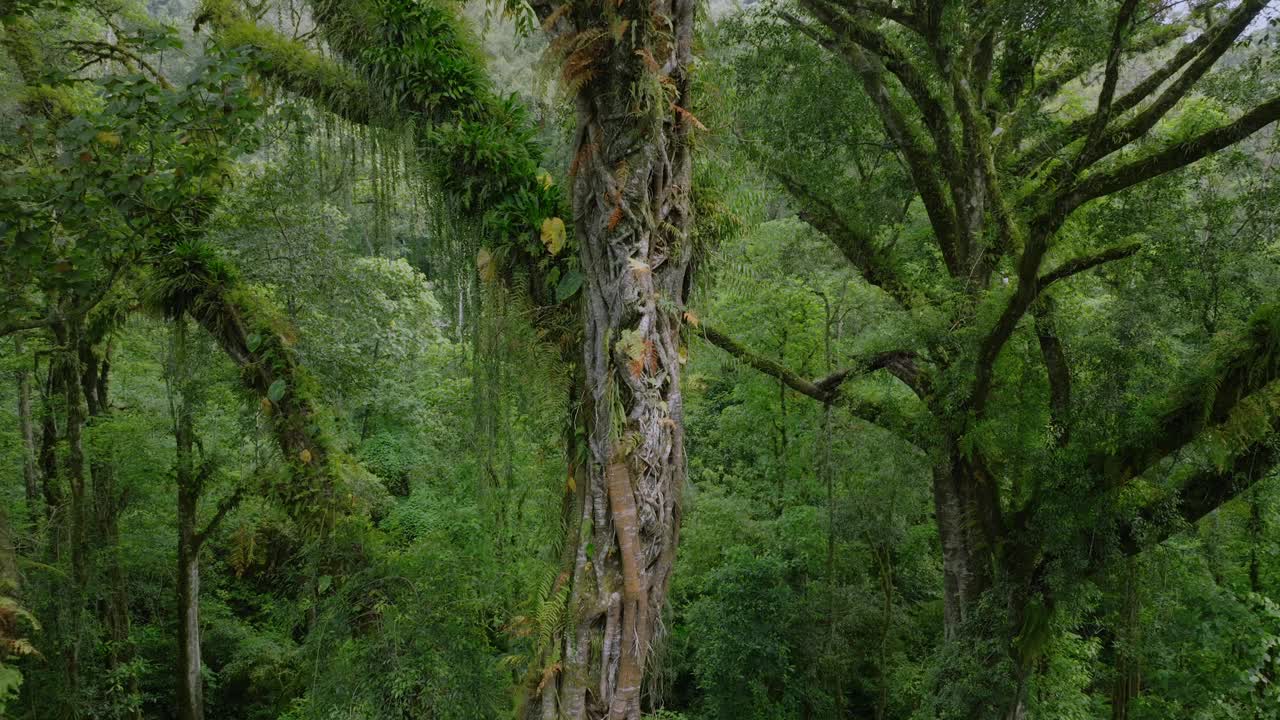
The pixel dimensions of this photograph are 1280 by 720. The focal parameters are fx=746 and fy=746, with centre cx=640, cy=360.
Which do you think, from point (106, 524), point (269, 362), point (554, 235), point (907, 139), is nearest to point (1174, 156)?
point (907, 139)

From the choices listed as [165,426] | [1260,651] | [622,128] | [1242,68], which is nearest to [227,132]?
[622,128]

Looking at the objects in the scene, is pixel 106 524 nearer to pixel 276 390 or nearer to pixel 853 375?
pixel 276 390

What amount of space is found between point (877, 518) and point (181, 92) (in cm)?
1080

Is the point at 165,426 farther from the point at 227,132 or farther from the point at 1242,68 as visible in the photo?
the point at 1242,68

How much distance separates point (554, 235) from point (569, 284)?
0.29 metres

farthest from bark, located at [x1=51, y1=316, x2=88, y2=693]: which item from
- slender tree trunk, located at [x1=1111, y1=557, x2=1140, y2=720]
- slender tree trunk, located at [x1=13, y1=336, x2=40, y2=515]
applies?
slender tree trunk, located at [x1=1111, y1=557, x2=1140, y2=720]

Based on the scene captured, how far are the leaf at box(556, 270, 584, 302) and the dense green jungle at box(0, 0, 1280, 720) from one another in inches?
5.0

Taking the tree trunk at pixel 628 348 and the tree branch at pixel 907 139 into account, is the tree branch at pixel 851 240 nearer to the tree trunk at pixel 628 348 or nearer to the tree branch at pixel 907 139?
the tree branch at pixel 907 139

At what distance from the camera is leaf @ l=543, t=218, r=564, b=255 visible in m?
3.43

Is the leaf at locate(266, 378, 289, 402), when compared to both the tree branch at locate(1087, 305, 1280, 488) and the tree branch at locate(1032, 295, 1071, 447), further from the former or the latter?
the tree branch at locate(1087, 305, 1280, 488)

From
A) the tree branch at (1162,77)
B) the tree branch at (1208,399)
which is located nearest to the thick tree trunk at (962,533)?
the tree branch at (1208,399)

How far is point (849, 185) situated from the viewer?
347 inches

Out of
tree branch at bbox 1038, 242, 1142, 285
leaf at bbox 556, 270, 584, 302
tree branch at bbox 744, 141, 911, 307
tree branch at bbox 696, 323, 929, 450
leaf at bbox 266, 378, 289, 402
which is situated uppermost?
tree branch at bbox 744, 141, 911, 307

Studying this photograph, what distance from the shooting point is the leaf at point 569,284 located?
3.28 meters
